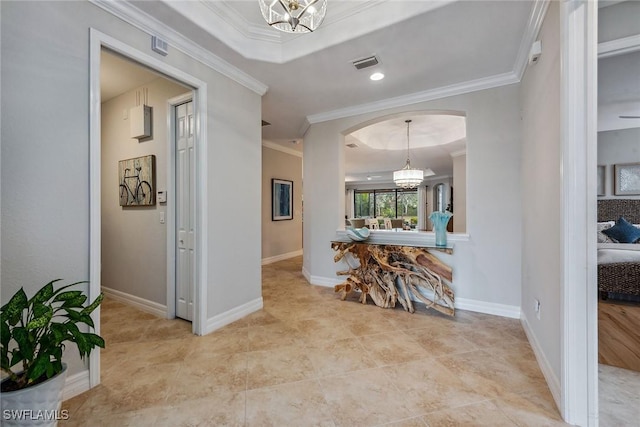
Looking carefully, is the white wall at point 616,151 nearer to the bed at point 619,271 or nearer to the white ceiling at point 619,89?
the white ceiling at point 619,89

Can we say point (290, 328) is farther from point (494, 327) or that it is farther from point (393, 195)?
point (393, 195)

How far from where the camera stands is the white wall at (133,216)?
2.92 metres

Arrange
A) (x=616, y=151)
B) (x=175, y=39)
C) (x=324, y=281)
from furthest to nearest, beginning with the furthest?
(x=616, y=151) < (x=324, y=281) < (x=175, y=39)

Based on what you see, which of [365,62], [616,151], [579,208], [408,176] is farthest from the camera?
[408,176]

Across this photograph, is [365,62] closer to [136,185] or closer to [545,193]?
[545,193]

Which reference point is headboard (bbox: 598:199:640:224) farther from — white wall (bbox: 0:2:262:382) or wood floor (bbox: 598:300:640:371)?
white wall (bbox: 0:2:262:382)

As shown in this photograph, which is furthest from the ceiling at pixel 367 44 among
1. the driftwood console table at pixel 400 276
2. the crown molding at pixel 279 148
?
the crown molding at pixel 279 148

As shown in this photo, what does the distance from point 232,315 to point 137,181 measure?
1.83m

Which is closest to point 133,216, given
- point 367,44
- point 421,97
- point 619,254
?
point 367,44

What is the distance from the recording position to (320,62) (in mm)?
2607

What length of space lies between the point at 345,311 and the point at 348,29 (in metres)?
2.70

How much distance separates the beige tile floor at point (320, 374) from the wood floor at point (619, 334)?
53 centimetres

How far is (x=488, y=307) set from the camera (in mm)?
2971

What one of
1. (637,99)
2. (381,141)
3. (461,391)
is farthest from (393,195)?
(461,391)
